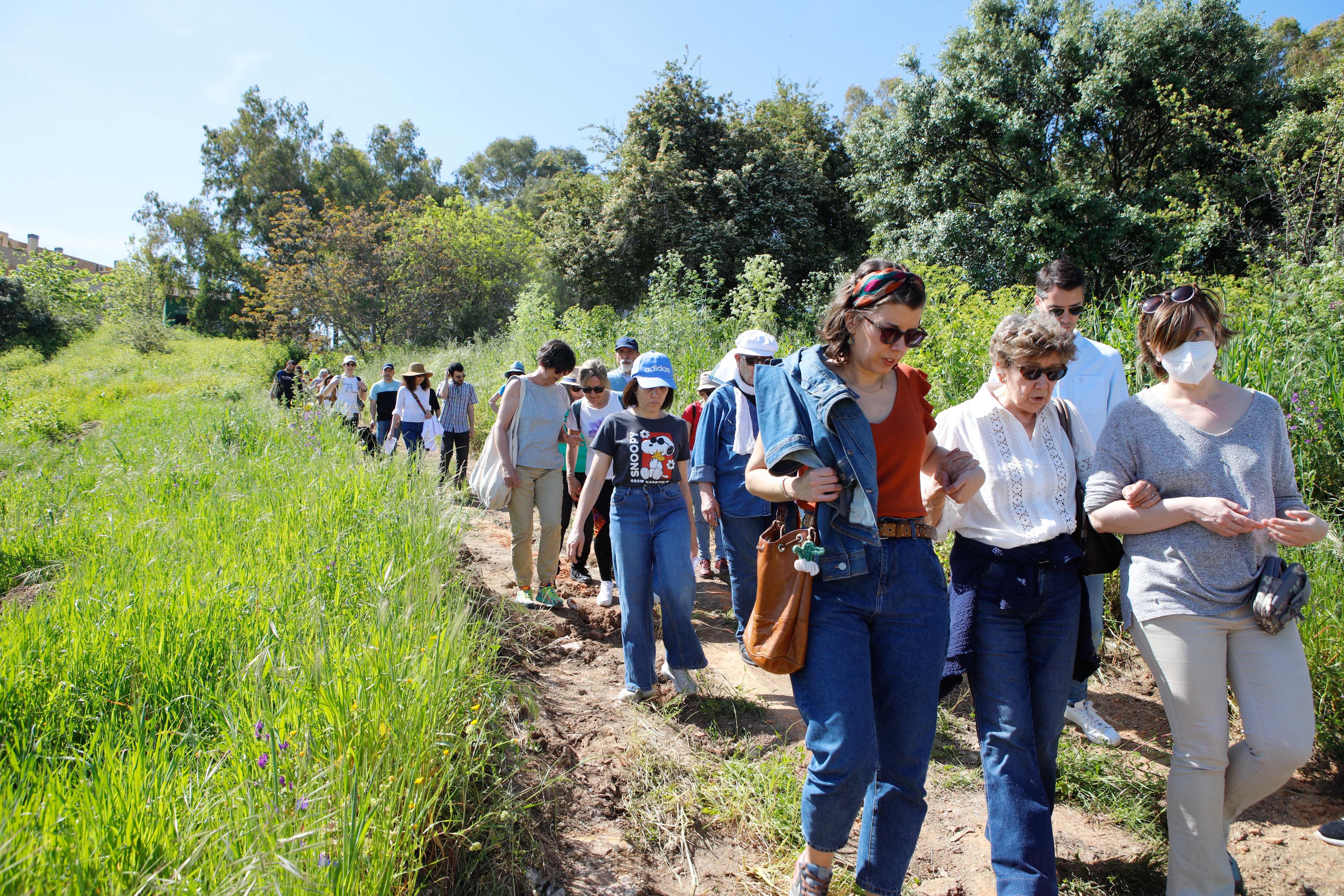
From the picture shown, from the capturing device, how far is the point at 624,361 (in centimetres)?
711

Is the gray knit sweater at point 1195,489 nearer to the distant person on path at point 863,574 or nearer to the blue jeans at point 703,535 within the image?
the distant person on path at point 863,574

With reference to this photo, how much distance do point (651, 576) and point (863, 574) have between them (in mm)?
2078

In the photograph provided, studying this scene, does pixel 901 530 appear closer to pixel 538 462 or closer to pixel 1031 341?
pixel 1031 341

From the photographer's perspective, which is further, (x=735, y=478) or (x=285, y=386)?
(x=285, y=386)

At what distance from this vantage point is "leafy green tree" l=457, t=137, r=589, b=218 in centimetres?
5509

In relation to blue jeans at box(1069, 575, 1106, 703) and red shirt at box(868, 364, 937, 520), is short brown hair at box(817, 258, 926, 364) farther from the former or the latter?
blue jeans at box(1069, 575, 1106, 703)

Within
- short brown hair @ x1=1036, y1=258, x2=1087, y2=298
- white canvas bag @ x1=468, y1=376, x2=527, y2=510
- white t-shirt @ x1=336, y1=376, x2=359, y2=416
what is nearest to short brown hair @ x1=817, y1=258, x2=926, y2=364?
short brown hair @ x1=1036, y1=258, x2=1087, y2=298

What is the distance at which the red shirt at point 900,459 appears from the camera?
2.23 meters

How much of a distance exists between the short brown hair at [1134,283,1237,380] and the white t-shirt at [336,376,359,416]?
34.8 feet

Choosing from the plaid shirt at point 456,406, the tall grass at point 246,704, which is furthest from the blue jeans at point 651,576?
the plaid shirt at point 456,406

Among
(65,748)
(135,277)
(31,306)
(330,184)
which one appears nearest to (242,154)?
(330,184)

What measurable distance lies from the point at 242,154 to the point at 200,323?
34.8 feet

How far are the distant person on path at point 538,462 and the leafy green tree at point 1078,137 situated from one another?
14095 mm

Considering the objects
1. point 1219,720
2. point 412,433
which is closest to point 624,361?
point 412,433
